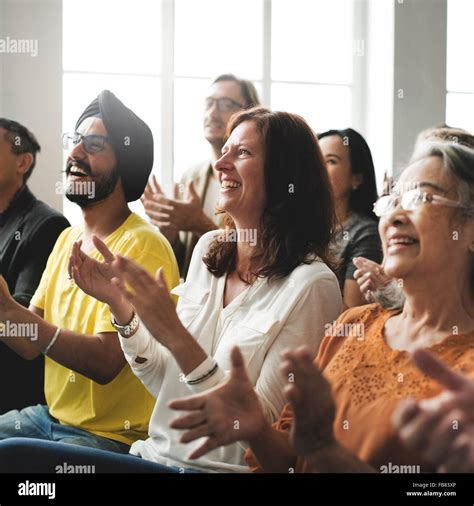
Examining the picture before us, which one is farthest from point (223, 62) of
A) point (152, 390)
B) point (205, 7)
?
point (152, 390)

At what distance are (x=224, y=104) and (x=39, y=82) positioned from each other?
0.53 metres

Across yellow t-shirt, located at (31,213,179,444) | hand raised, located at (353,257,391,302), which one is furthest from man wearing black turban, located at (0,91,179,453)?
hand raised, located at (353,257,391,302)

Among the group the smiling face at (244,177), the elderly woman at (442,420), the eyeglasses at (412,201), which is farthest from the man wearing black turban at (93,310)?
the elderly woman at (442,420)

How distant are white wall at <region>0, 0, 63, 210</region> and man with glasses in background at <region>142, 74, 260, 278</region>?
0.44 metres

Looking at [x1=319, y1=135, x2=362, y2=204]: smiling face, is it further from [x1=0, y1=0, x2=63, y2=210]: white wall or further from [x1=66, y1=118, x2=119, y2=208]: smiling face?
[x1=0, y1=0, x2=63, y2=210]: white wall

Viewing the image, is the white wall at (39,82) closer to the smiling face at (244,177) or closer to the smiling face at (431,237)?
the smiling face at (244,177)

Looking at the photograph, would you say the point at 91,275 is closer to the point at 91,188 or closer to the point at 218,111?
the point at 91,188

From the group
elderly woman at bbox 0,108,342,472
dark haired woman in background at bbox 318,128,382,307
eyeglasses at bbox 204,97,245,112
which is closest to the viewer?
elderly woman at bbox 0,108,342,472

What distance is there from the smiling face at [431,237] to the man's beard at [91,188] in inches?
27.0

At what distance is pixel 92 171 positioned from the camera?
5.12ft

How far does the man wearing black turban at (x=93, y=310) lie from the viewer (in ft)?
4.63

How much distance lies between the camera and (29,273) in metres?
1.70

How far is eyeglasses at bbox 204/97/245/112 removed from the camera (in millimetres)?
1896

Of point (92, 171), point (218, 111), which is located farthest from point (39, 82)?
point (92, 171)
